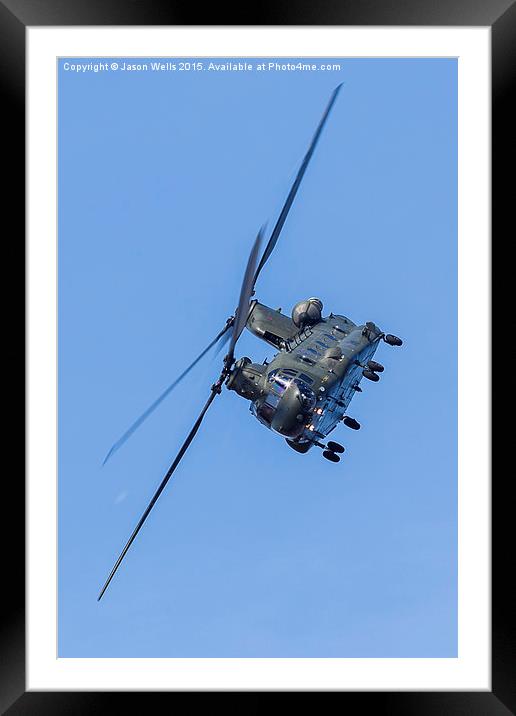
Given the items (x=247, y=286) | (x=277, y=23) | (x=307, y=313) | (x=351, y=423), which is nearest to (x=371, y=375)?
(x=351, y=423)

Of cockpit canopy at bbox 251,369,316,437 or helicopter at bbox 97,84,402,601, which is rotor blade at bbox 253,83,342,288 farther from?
cockpit canopy at bbox 251,369,316,437

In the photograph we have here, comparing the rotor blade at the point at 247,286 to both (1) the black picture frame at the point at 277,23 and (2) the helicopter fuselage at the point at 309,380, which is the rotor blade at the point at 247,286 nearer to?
(2) the helicopter fuselage at the point at 309,380

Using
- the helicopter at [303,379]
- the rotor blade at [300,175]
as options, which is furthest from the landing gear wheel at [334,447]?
the rotor blade at [300,175]
